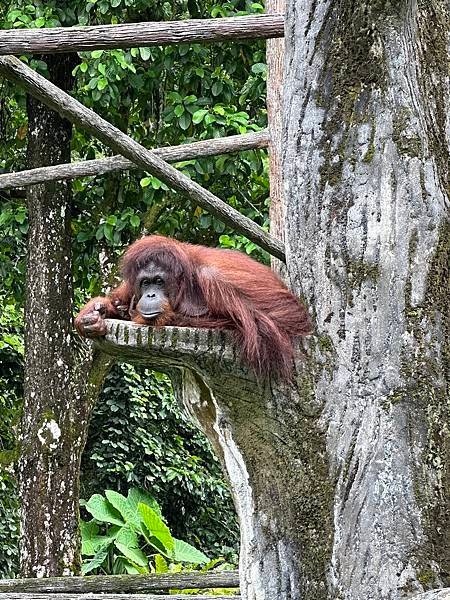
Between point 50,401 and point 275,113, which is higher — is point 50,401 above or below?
below

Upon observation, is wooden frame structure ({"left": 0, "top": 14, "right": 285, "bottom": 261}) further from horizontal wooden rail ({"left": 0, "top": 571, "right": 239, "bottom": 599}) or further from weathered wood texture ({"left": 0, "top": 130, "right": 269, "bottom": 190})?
horizontal wooden rail ({"left": 0, "top": 571, "right": 239, "bottom": 599})

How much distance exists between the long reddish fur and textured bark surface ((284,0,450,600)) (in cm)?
7

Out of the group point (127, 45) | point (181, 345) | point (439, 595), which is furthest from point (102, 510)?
point (439, 595)

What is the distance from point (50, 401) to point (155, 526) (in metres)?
1.53

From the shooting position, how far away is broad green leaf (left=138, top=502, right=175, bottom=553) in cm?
659

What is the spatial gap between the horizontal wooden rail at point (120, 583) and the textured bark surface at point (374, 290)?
8.31 ft

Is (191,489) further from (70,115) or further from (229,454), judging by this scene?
(229,454)

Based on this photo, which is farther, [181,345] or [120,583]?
→ [120,583]

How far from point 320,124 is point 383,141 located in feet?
0.47

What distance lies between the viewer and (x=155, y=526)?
6.66m

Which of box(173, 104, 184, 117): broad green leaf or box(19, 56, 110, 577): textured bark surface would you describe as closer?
box(173, 104, 184, 117): broad green leaf

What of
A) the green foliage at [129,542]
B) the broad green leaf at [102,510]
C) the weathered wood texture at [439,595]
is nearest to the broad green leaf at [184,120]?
the green foliage at [129,542]

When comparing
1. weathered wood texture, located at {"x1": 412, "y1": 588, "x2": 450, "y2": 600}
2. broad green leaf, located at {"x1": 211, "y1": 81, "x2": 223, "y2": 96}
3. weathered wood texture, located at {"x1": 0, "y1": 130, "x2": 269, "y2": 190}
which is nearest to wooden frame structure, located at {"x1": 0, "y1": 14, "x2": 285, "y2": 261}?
weathered wood texture, located at {"x1": 0, "y1": 130, "x2": 269, "y2": 190}

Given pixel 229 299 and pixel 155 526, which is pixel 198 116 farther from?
pixel 155 526
